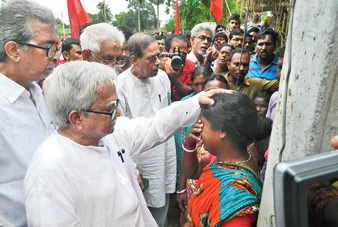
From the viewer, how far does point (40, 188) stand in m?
1.15

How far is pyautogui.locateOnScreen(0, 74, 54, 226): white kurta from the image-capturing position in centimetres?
142

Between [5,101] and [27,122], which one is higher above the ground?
[5,101]

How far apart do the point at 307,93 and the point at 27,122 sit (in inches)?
57.4

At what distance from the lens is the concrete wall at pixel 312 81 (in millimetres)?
1018

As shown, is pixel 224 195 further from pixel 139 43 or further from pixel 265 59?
pixel 265 59

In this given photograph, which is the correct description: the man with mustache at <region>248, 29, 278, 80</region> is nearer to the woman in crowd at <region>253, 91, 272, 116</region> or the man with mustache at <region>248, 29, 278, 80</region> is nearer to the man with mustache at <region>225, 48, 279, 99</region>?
the man with mustache at <region>225, 48, 279, 99</region>

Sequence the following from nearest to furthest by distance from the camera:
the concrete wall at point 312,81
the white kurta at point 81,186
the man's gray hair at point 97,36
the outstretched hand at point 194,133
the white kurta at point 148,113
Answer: the concrete wall at point 312,81 → the white kurta at point 81,186 → the outstretched hand at point 194,133 → the man's gray hair at point 97,36 → the white kurta at point 148,113

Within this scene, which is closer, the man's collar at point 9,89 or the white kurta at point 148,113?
the man's collar at point 9,89

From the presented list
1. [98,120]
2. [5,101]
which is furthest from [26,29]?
[98,120]

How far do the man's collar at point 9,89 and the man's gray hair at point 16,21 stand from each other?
13 cm

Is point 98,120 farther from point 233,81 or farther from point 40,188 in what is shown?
point 233,81

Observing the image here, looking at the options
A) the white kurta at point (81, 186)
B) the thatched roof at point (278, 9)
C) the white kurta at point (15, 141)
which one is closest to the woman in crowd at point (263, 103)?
the thatched roof at point (278, 9)

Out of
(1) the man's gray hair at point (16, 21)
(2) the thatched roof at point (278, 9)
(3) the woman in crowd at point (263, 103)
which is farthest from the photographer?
(2) the thatched roof at point (278, 9)

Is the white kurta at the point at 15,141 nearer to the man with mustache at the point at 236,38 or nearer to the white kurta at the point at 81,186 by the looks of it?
the white kurta at the point at 81,186
